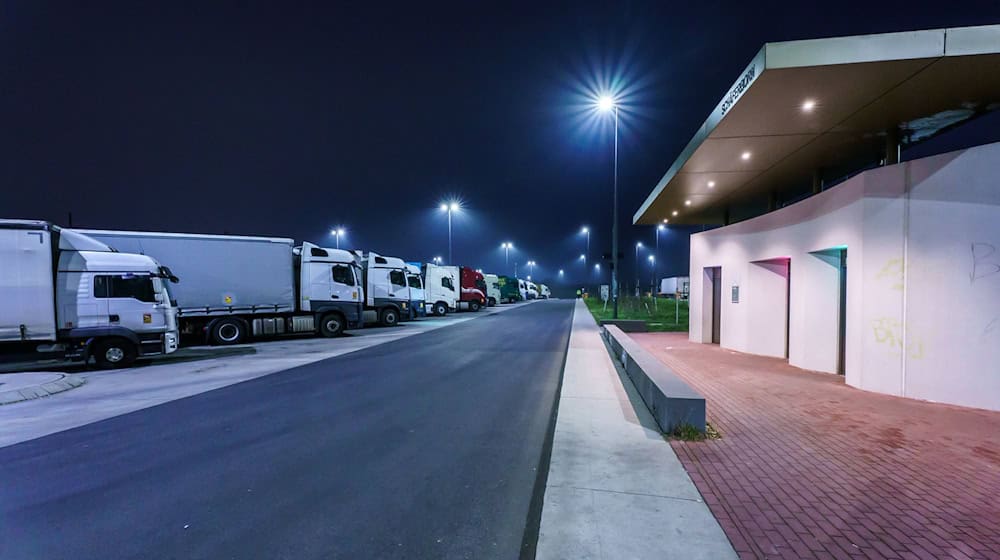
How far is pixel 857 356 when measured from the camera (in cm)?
780

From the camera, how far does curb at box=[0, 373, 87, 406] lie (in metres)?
7.59

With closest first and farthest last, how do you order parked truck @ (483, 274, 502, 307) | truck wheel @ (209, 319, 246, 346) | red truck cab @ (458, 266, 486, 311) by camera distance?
truck wheel @ (209, 319, 246, 346) < red truck cab @ (458, 266, 486, 311) < parked truck @ (483, 274, 502, 307)

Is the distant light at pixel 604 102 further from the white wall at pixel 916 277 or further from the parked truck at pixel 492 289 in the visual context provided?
the parked truck at pixel 492 289

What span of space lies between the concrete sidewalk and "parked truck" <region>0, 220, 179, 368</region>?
36.9ft

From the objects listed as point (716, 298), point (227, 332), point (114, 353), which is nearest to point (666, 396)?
point (716, 298)

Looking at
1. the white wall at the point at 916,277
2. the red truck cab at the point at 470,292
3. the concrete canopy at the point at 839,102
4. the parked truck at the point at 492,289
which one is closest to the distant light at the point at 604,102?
the concrete canopy at the point at 839,102

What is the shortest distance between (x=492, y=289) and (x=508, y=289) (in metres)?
6.76

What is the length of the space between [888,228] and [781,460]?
528 centimetres

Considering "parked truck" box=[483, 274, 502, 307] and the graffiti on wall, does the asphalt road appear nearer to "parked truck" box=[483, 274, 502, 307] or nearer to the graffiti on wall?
the graffiti on wall

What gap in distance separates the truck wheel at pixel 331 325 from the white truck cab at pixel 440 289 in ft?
37.0

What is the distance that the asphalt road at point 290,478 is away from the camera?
10.7 ft

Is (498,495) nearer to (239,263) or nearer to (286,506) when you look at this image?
(286,506)

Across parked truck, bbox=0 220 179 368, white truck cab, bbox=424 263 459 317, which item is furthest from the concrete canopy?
white truck cab, bbox=424 263 459 317

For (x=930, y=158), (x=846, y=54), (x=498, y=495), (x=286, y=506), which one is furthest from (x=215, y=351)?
(x=930, y=158)
